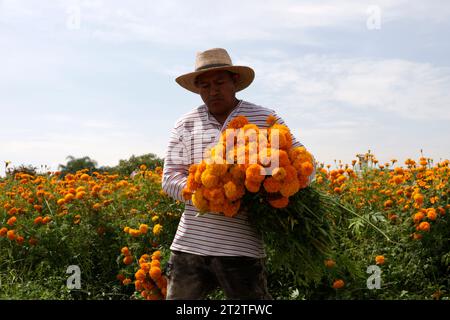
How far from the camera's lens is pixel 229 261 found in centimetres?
240

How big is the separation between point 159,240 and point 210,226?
1673 millimetres

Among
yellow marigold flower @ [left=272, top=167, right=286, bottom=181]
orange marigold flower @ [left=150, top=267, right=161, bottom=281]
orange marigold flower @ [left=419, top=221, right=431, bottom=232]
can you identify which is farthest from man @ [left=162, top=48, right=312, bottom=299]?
orange marigold flower @ [left=419, top=221, right=431, bottom=232]

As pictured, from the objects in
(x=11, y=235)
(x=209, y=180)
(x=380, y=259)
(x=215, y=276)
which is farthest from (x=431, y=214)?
(x=11, y=235)

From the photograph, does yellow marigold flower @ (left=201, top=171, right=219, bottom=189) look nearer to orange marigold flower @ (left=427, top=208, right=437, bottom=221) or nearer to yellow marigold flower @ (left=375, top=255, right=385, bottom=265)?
yellow marigold flower @ (left=375, top=255, right=385, bottom=265)

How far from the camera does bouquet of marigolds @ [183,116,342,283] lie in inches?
84.6

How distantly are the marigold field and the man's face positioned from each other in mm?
1175

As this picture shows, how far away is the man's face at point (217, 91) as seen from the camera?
251 centimetres

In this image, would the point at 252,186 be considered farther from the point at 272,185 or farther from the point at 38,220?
the point at 38,220

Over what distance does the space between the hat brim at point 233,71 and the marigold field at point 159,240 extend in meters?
1.12

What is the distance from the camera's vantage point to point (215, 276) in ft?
8.08

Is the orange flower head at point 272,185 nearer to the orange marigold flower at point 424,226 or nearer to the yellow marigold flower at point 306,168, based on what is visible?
the yellow marigold flower at point 306,168

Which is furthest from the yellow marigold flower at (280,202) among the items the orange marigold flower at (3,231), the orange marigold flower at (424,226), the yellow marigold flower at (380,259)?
the orange marigold flower at (3,231)
